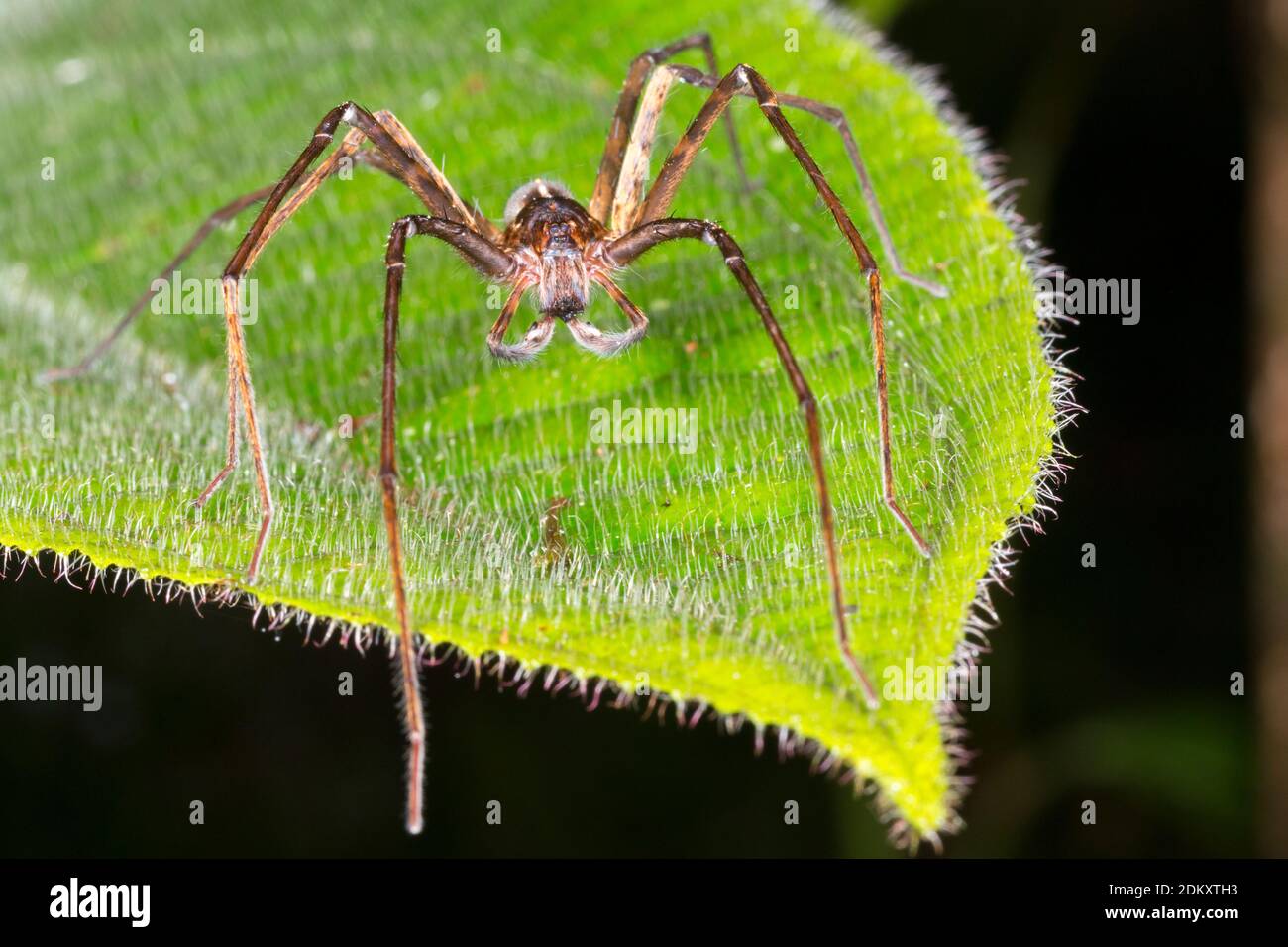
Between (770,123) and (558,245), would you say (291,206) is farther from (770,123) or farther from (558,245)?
(770,123)

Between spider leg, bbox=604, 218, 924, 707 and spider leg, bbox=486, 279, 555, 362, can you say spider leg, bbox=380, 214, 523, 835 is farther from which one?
spider leg, bbox=604, 218, 924, 707

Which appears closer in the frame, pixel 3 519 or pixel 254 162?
pixel 3 519

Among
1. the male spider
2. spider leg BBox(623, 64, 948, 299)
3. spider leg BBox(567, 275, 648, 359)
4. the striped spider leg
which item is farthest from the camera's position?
spider leg BBox(567, 275, 648, 359)

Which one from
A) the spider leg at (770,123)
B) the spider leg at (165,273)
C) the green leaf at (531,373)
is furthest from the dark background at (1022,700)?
the spider leg at (770,123)

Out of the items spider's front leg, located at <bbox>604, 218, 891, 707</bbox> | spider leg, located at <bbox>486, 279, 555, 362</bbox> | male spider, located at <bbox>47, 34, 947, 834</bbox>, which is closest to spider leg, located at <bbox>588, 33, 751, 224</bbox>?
male spider, located at <bbox>47, 34, 947, 834</bbox>

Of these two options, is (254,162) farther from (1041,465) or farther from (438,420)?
(1041,465)

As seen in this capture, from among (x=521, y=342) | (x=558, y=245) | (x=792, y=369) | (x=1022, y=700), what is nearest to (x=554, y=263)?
(x=558, y=245)

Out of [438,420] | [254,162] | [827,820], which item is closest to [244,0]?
[254,162]
